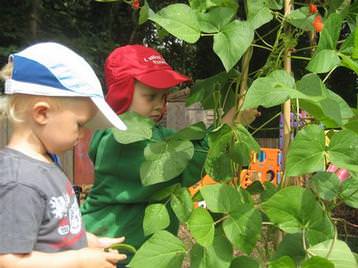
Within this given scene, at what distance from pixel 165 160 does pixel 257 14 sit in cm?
34

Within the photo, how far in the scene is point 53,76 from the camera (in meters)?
1.09

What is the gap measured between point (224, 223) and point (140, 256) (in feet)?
0.53

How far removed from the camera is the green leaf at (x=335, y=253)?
97 cm

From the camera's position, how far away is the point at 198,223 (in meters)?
1.04

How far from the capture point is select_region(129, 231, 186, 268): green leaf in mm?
1060

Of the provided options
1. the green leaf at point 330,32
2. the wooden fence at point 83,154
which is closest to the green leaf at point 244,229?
the green leaf at point 330,32

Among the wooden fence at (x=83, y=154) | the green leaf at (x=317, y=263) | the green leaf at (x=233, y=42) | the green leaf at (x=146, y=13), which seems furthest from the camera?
the wooden fence at (x=83, y=154)

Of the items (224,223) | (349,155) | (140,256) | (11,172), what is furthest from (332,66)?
(11,172)

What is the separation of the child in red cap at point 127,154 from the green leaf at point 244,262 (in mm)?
336

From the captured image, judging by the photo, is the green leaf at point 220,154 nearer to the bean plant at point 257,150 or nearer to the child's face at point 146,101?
→ the bean plant at point 257,150

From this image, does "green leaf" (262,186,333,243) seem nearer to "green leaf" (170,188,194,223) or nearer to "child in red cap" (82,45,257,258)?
"green leaf" (170,188,194,223)

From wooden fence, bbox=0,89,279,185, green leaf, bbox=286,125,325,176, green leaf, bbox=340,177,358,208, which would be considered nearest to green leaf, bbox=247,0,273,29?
green leaf, bbox=286,125,325,176

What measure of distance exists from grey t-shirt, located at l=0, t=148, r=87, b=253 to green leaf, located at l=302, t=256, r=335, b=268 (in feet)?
1.44

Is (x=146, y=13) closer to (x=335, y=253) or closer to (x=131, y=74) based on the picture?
(x=131, y=74)
